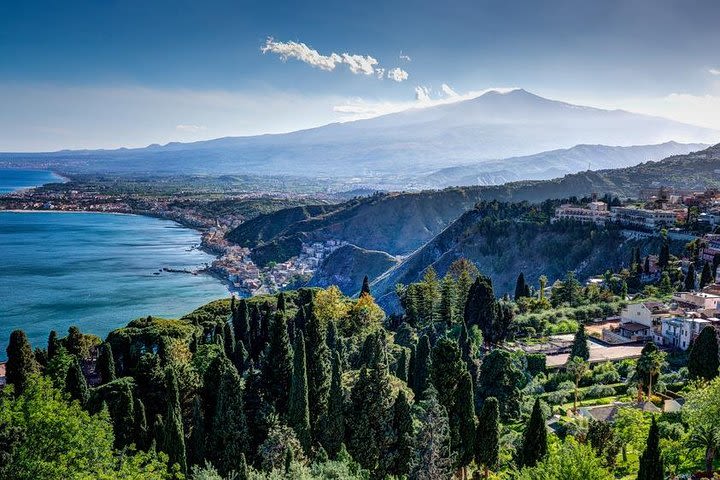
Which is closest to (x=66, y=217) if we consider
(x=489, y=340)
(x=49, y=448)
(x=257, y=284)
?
(x=257, y=284)

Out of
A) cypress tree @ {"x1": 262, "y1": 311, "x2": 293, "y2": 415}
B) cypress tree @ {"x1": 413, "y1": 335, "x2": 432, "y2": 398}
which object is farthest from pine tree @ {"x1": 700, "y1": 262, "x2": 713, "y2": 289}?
cypress tree @ {"x1": 262, "y1": 311, "x2": 293, "y2": 415}

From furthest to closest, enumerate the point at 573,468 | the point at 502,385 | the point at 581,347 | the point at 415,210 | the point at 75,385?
the point at 415,210 < the point at 581,347 < the point at 502,385 < the point at 75,385 < the point at 573,468

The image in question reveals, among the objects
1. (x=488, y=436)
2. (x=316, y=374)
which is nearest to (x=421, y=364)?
(x=316, y=374)

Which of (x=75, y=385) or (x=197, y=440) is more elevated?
(x=75, y=385)

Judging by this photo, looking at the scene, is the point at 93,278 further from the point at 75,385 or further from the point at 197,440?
the point at 197,440

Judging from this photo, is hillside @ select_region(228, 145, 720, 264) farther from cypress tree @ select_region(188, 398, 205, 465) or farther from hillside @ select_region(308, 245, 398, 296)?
cypress tree @ select_region(188, 398, 205, 465)

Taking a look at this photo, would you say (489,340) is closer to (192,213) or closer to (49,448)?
(49,448)
